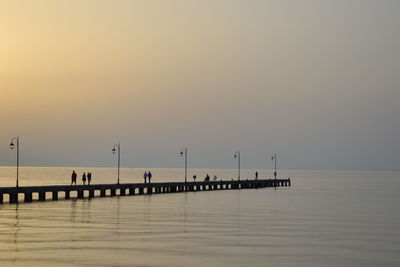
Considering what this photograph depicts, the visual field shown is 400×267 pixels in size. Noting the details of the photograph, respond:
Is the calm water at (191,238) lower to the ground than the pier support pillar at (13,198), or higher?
lower

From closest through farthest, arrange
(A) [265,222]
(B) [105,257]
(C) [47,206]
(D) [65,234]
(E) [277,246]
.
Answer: (B) [105,257] < (E) [277,246] < (D) [65,234] < (A) [265,222] < (C) [47,206]

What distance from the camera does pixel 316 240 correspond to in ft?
127

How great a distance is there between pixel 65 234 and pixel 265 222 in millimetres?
16079

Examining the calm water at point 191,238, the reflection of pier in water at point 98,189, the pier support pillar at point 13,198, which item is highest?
the reflection of pier in water at point 98,189

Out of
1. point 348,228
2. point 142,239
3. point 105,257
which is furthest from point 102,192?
point 105,257

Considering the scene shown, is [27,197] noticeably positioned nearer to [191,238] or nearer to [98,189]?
[98,189]

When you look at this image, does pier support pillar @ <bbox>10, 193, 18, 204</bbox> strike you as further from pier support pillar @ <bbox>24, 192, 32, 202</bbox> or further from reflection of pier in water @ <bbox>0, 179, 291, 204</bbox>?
pier support pillar @ <bbox>24, 192, 32, 202</bbox>

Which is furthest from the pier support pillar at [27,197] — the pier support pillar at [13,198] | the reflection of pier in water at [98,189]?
the pier support pillar at [13,198]

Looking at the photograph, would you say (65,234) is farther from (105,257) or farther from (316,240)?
(316,240)

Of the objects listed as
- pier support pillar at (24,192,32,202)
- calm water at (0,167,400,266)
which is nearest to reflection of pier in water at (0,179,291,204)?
pier support pillar at (24,192,32,202)

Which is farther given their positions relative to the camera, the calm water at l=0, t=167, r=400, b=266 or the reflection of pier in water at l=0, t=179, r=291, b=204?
the reflection of pier in water at l=0, t=179, r=291, b=204

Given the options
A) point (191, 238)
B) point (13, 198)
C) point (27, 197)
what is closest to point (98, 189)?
point (27, 197)

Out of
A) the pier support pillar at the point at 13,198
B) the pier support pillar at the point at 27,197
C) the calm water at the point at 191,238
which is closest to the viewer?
the calm water at the point at 191,238

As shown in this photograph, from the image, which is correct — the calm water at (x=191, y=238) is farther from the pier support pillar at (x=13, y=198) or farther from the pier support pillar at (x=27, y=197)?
the pier support pillar at (x=27, y=197)
